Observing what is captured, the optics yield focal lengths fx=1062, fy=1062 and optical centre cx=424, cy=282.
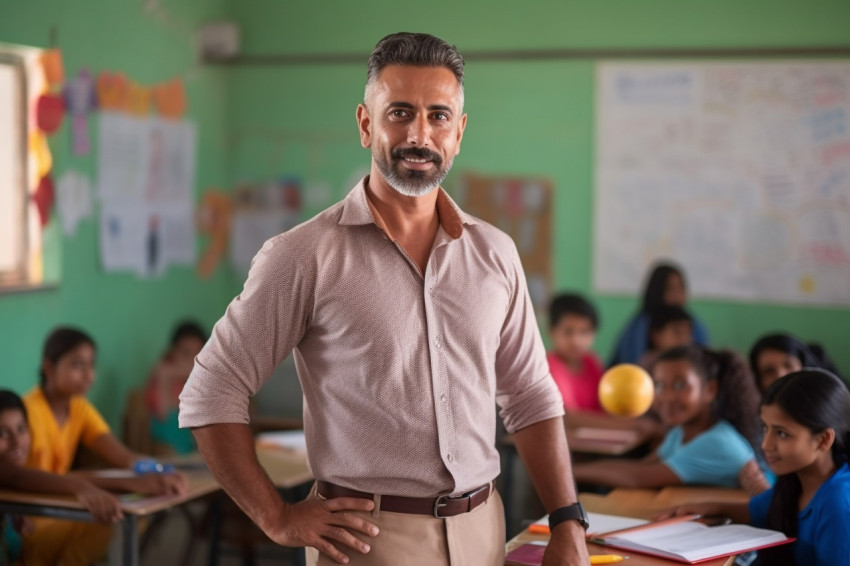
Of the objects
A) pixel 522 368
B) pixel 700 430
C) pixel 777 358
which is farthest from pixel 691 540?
pixel 777 358

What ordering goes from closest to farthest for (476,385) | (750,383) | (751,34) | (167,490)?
1. (476,385)
2. (167,490)
3. (750,383)
4. (751,34)

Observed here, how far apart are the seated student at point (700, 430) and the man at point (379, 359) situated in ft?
4.91

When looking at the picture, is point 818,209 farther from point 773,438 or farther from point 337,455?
point 337,455

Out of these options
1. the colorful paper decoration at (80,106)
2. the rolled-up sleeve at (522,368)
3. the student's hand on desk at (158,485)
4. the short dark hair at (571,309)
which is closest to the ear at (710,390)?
the short dark hair at (571,309)

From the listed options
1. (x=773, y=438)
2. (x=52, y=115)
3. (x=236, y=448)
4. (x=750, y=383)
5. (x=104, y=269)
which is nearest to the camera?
(x=236, y=448)

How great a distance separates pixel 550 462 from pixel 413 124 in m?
0.69

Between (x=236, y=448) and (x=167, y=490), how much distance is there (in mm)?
1660

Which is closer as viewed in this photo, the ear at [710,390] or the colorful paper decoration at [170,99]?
the ear at [710,390]

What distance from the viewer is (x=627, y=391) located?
326 centimetres

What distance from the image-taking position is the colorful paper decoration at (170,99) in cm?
571

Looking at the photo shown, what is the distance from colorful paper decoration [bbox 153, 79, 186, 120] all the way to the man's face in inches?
162

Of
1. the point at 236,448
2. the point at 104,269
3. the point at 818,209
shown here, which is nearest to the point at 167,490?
the point at 236,448

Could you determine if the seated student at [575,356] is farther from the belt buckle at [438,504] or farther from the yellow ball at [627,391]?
the belt buckle at [438,504]

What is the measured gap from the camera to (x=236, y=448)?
1.78m
